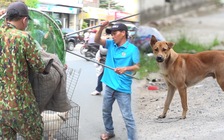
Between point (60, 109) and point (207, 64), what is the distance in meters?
1.39

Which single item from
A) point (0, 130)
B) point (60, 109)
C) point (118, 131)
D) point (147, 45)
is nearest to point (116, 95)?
point (60, 109)

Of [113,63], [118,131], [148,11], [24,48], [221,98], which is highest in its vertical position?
[148,11]

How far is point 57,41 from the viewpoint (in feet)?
8.34

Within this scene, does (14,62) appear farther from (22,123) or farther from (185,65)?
(185,65)

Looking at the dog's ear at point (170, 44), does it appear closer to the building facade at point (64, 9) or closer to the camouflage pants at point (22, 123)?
the camouflage pants at point (22, 123)

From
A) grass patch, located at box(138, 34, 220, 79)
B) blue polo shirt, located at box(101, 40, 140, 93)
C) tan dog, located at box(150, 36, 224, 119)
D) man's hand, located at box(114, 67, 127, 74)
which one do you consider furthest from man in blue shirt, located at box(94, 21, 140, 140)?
grass patch, located at box(138, 34, 220, 79)

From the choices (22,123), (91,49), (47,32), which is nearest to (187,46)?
(22,123)

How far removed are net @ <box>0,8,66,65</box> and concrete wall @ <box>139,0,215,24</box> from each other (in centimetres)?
193

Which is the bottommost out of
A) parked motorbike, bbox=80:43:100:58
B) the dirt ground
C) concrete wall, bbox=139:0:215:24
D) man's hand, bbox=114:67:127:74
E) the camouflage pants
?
parked motorbike, bbox=80:43:100:58

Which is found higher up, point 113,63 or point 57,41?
point 57,41

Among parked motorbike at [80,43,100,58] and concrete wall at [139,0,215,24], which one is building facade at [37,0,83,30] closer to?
parked motorbike at [80,43,100,58]

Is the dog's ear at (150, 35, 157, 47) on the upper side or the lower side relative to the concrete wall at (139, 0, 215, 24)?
lower

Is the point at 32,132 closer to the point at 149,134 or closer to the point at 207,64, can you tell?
the point at 149,134

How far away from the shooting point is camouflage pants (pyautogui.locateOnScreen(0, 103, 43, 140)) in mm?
1699
